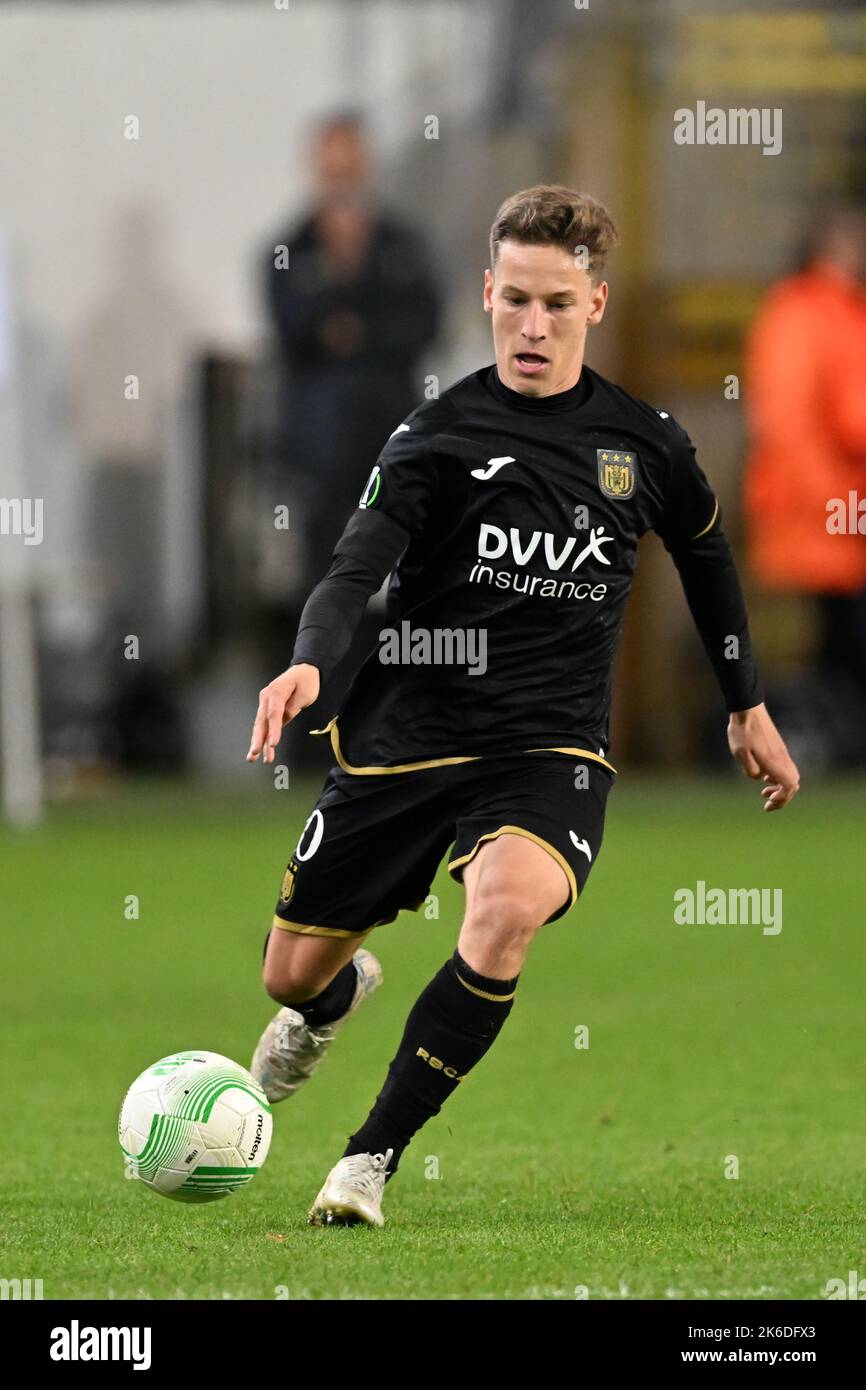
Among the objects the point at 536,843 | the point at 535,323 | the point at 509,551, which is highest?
the point at 535,323

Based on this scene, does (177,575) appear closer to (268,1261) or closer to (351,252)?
(351,252)

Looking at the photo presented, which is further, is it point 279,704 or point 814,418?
point 814,418

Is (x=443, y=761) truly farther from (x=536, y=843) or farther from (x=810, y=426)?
(x=810, y=426)

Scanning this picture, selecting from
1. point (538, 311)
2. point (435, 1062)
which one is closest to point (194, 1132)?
point (435, 1062)

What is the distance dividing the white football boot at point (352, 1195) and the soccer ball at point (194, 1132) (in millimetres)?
178

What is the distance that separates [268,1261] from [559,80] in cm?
1235

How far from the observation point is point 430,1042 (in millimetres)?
4641

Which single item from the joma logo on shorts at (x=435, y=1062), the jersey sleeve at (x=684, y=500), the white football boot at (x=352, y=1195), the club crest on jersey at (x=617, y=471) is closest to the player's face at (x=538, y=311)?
the club crest on jersey at (x=617, y=471)

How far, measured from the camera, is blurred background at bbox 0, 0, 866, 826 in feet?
48.7

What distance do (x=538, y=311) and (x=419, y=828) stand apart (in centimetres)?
106

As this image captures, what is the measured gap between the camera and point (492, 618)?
4.93m

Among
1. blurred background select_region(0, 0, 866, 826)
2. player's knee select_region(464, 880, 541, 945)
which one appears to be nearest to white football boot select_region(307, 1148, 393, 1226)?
player's knee select_region(464, 880, 541, 945)

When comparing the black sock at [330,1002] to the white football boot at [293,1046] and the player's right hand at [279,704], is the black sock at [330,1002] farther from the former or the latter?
the player's right hand at [279,704]
